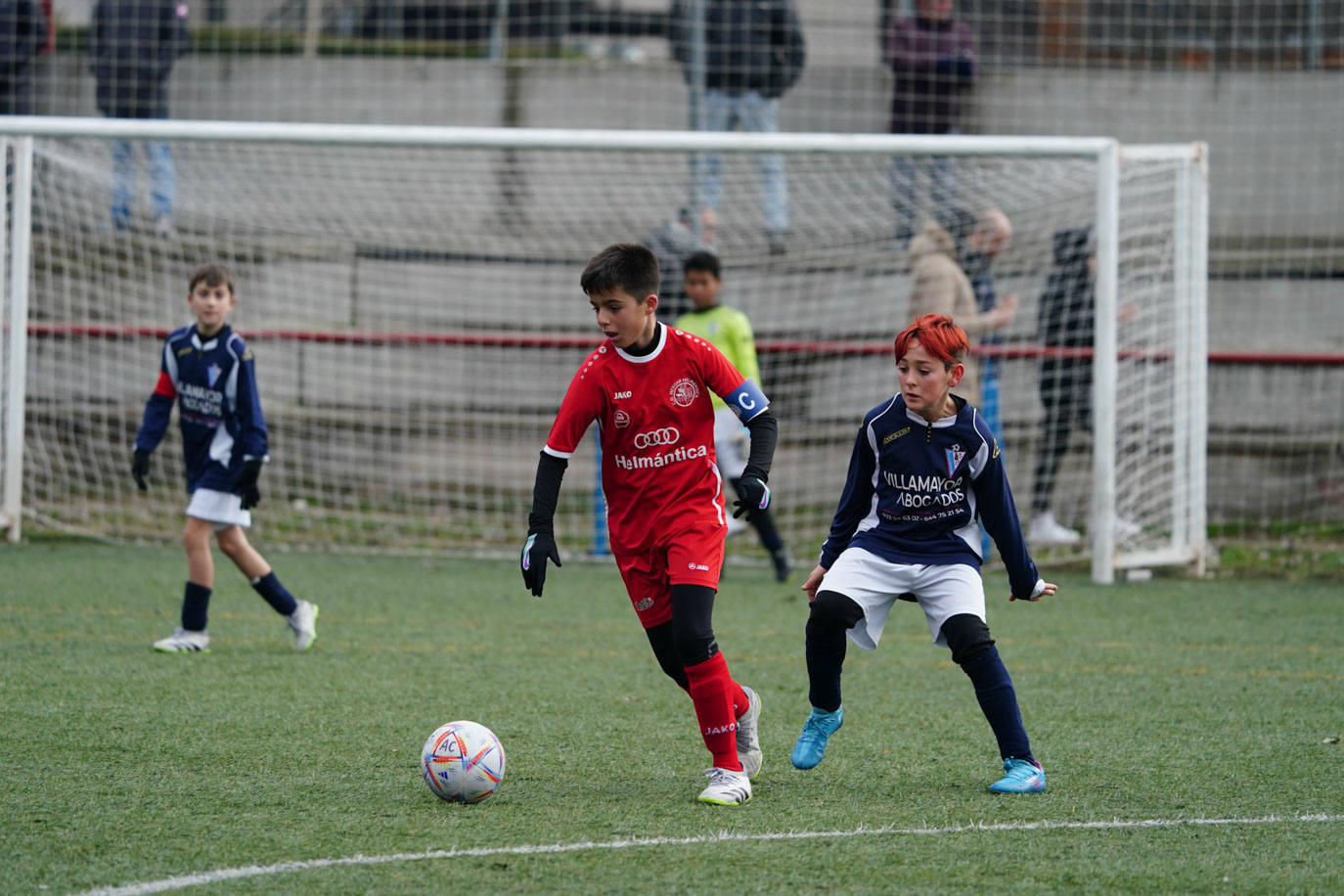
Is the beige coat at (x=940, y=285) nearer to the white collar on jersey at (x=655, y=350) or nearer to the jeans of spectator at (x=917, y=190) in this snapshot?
the jeans of spectator at (x=917, y=190)

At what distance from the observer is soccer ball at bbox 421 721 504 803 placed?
160 inches

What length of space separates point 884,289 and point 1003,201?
1245 millimetres

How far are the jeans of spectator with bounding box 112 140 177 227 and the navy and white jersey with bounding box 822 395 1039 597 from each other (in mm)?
8137

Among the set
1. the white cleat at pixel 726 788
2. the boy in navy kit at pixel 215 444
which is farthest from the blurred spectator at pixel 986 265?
the white cleat at pixel 726 788

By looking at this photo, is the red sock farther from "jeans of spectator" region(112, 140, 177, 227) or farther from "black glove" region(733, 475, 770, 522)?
"jeans of spectator" region(112, 140, 177, 227)

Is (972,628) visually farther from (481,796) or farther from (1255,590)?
(1255,590)

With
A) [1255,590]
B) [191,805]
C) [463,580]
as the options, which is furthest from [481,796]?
[1255,590]

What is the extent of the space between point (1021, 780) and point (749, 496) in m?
1.13

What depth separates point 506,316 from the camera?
1223 cm

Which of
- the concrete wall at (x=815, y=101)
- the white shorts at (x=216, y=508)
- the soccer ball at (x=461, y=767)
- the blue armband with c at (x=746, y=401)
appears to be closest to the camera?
the soccer ball at (x=461, y=767)

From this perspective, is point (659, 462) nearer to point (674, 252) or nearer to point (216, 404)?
point (216, 404)

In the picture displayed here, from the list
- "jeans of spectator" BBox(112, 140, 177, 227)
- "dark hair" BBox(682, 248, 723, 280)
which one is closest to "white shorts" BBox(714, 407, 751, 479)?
"dark hair" BBox(682, 248, 723, 280)

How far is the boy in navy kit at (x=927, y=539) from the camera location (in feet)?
14.3

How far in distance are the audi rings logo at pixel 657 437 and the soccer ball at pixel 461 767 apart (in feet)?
3.25
